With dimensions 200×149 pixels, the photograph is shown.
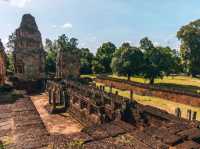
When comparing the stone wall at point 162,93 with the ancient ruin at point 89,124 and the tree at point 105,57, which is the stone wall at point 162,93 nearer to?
the ancient ruin at point 89,124

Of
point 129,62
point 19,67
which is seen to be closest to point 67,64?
point 19,67

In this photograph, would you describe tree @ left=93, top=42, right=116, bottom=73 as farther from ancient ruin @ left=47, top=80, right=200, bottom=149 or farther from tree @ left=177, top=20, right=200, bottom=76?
ancient ruin @ left=47, top=80, right=200, bottom=149

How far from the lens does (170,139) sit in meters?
7.48

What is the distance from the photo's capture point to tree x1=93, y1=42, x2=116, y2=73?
6025 centimetres

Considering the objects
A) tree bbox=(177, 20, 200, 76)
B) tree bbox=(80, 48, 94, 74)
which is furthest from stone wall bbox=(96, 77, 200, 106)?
tree bbox=(80, 48, 94, 74)

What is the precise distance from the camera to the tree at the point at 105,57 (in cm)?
6025

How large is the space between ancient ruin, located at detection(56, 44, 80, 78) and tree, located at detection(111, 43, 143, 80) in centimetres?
894

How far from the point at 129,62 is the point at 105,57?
72.7 feet

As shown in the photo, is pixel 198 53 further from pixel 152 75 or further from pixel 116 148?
pixel 116 148

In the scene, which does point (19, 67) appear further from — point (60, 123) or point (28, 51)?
point (60, 123)

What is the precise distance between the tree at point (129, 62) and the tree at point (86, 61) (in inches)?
846

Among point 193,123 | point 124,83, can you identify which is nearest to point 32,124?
point 193,123

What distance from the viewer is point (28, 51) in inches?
1272

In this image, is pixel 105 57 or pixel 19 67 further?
pixel 105 57
